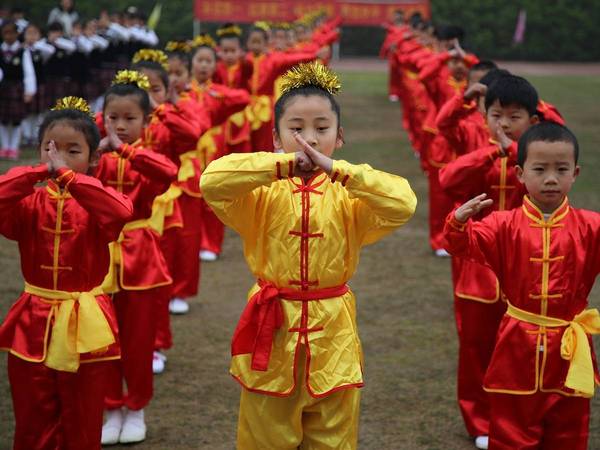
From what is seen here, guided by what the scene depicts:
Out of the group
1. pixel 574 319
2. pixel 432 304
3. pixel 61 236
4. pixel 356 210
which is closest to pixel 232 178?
pixel 356 210

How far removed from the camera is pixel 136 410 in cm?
492

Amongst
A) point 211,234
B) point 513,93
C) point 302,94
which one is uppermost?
point 302,94

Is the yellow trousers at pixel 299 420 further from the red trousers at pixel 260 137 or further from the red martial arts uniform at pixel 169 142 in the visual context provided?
the red trousers at pixel 260 137

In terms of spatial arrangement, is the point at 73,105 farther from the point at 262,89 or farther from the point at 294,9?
the point at 294,9

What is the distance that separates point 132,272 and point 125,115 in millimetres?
726

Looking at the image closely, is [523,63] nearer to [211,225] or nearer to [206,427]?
[211,225]

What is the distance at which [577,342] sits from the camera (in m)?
3.90

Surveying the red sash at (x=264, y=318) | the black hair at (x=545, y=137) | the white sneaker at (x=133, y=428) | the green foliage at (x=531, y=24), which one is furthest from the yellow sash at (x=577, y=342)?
the green foliage at (x=531, y=24)

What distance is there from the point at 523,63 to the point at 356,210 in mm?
30483

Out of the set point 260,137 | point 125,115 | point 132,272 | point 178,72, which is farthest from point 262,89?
point 132,272

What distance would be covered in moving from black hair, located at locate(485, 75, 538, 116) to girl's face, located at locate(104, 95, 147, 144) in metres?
1.62

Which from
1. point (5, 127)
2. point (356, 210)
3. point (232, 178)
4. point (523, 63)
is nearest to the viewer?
point (232, 178)

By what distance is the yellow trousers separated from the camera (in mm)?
3582

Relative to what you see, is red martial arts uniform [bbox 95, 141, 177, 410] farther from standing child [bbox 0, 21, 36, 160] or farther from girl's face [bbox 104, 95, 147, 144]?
standing child [bbox 0, 21, 36, 160]
